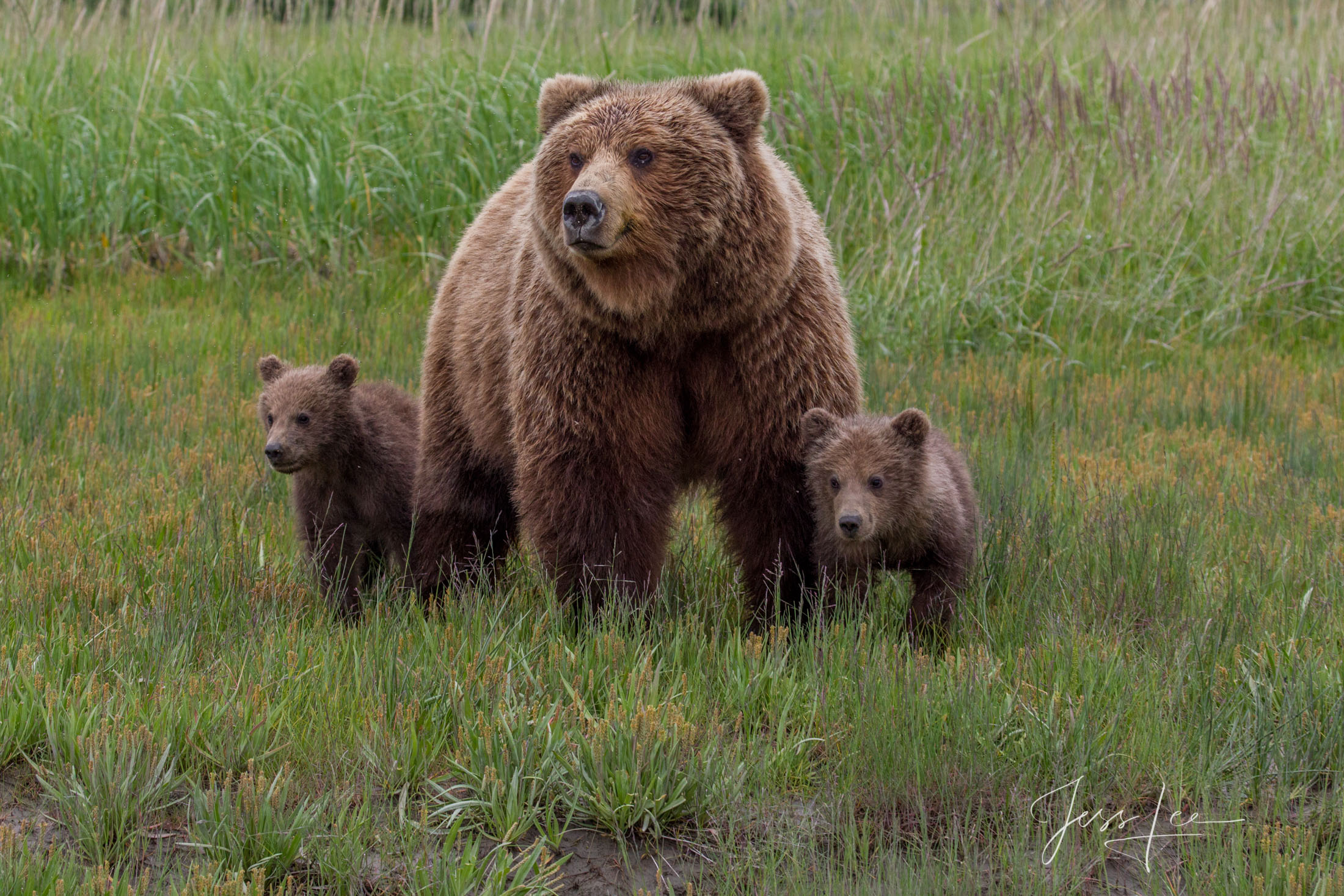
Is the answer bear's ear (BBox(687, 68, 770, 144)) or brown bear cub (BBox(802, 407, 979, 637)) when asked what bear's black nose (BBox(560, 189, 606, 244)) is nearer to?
bear's ear (BBox(687, 68, 770, 144))

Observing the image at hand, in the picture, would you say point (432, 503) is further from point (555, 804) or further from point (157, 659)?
point (555, 804)

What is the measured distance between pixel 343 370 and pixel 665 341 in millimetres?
1699

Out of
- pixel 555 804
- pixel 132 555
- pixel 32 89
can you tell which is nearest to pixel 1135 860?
pixel 555 804

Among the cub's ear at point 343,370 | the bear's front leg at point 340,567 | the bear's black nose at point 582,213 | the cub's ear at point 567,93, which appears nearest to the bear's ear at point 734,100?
the cub's ear at point 567,93

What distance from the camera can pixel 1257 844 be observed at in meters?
3.33

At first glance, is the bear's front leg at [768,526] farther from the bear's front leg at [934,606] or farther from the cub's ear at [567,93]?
the cub's ear at [567,93]

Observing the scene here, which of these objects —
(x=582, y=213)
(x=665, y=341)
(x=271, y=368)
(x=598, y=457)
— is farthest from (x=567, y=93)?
(x=271, y=368)

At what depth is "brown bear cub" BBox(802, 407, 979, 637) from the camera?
15.0 feet

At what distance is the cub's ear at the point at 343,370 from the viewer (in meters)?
5.67

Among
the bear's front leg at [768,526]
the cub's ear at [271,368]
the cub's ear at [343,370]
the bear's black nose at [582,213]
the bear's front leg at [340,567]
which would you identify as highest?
the bear's black nose at [582,213]

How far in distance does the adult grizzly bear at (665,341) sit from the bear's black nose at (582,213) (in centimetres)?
7
